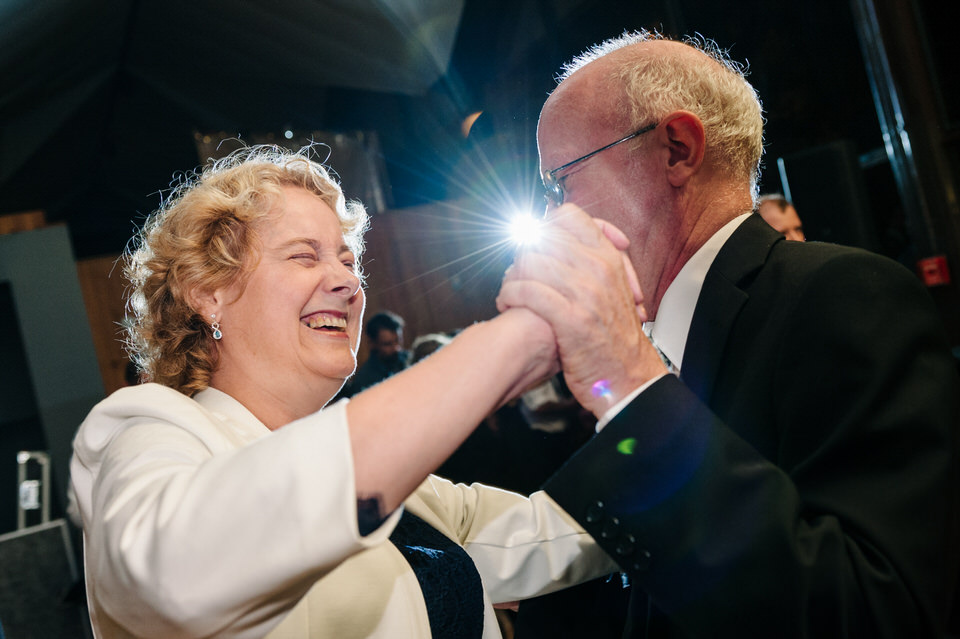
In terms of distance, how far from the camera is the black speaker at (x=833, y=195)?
385 cm

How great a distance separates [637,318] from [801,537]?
1.02 ft

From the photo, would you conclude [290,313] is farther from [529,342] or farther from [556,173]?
[529,342]

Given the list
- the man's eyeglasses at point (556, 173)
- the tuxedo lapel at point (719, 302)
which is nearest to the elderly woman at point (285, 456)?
the tuxedo lapel at point (719, 302)

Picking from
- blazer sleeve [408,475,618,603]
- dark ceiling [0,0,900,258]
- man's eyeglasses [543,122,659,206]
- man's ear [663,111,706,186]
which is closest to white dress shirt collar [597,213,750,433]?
man's ear [663,111,706,186]

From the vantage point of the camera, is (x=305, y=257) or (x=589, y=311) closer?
(x=589, y=311)

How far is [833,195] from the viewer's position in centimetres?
390

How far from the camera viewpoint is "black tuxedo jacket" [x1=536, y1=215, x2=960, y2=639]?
0.75 meters

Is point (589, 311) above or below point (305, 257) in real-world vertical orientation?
below

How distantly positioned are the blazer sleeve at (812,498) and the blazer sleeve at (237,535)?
29 centimetres

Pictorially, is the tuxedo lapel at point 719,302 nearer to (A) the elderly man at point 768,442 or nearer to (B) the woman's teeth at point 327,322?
(A) the elderly man at point 768,442

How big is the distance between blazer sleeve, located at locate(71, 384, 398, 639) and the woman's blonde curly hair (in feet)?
2.54

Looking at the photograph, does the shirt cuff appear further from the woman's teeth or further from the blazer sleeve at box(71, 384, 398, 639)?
the woman's teeth

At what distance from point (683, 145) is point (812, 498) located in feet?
2.30

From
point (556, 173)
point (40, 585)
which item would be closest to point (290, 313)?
point (556, 173)
